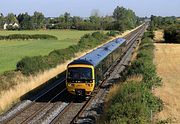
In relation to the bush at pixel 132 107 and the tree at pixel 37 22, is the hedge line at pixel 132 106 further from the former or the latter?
→ the tree at pixel 37 22

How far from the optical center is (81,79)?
24219mm

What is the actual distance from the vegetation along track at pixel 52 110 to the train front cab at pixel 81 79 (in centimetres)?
71

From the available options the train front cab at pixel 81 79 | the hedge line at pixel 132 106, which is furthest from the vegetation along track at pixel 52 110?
the hedge line at pixel 132 106

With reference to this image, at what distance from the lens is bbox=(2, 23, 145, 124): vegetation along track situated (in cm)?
2013

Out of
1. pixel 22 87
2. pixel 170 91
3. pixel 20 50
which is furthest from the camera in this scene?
pixel 20 50

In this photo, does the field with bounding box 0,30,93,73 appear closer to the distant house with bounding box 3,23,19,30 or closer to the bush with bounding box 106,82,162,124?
the bush with bounding box 106,82,162,124

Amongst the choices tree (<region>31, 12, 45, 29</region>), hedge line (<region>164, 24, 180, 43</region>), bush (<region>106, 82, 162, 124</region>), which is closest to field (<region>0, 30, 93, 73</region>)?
hedge line (<region>164, 24, 180, 43</region>)

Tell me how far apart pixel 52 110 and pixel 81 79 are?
3032 millimetres

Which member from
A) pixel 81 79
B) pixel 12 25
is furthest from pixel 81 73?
pixel 12 25

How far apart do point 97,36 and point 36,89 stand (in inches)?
2481

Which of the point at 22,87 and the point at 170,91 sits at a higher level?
the point at 22,87

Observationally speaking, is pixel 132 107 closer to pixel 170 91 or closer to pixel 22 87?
pixel 170 91

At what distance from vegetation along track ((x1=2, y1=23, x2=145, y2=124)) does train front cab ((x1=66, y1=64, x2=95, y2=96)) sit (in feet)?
2.33

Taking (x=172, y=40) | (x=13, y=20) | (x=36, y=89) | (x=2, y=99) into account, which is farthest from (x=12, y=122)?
(x=13, y=20)
